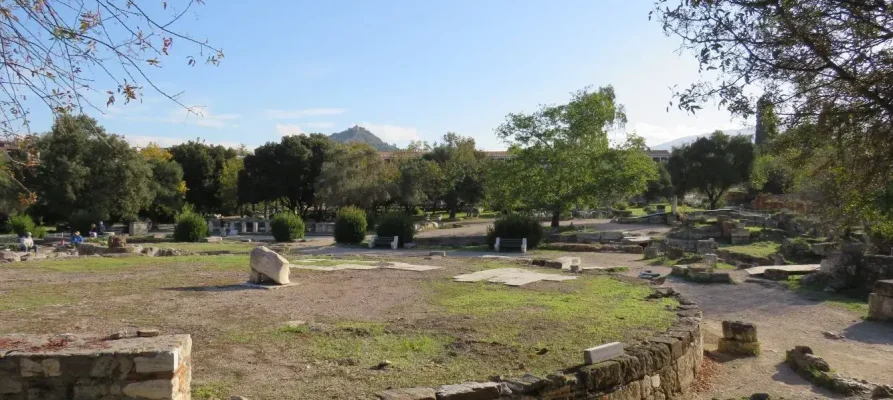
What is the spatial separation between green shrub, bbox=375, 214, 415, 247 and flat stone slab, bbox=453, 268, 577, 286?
1174cm

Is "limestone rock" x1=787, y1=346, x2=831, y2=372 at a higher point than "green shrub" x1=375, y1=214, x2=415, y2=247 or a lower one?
lower

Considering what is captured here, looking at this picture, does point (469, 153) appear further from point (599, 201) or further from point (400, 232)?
point (400, 232)

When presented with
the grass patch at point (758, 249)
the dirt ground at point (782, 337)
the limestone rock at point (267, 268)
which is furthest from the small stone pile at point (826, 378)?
the grass patch at point (758, 249)

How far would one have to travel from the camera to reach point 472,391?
5.49m

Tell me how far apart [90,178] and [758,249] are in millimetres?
36456

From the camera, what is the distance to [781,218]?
34125mm

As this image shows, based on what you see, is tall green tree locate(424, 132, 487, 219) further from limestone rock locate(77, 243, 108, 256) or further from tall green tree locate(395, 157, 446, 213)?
limestone rock locate(77, 243, 108, 256)

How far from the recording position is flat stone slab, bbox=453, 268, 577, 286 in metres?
13.3

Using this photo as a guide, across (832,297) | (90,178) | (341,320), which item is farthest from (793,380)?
(90,178)

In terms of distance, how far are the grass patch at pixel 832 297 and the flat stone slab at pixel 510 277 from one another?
18.7 feet

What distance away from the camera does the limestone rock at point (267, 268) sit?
12.3m

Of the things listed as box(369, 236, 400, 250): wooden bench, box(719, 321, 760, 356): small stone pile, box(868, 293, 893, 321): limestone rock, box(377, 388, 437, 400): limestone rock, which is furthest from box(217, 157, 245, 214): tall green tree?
box(377, 388, 437, 400): limestone rock

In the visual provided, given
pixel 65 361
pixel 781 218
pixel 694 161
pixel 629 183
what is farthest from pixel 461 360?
pixel 694 161

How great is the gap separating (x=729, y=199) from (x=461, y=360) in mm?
57948
